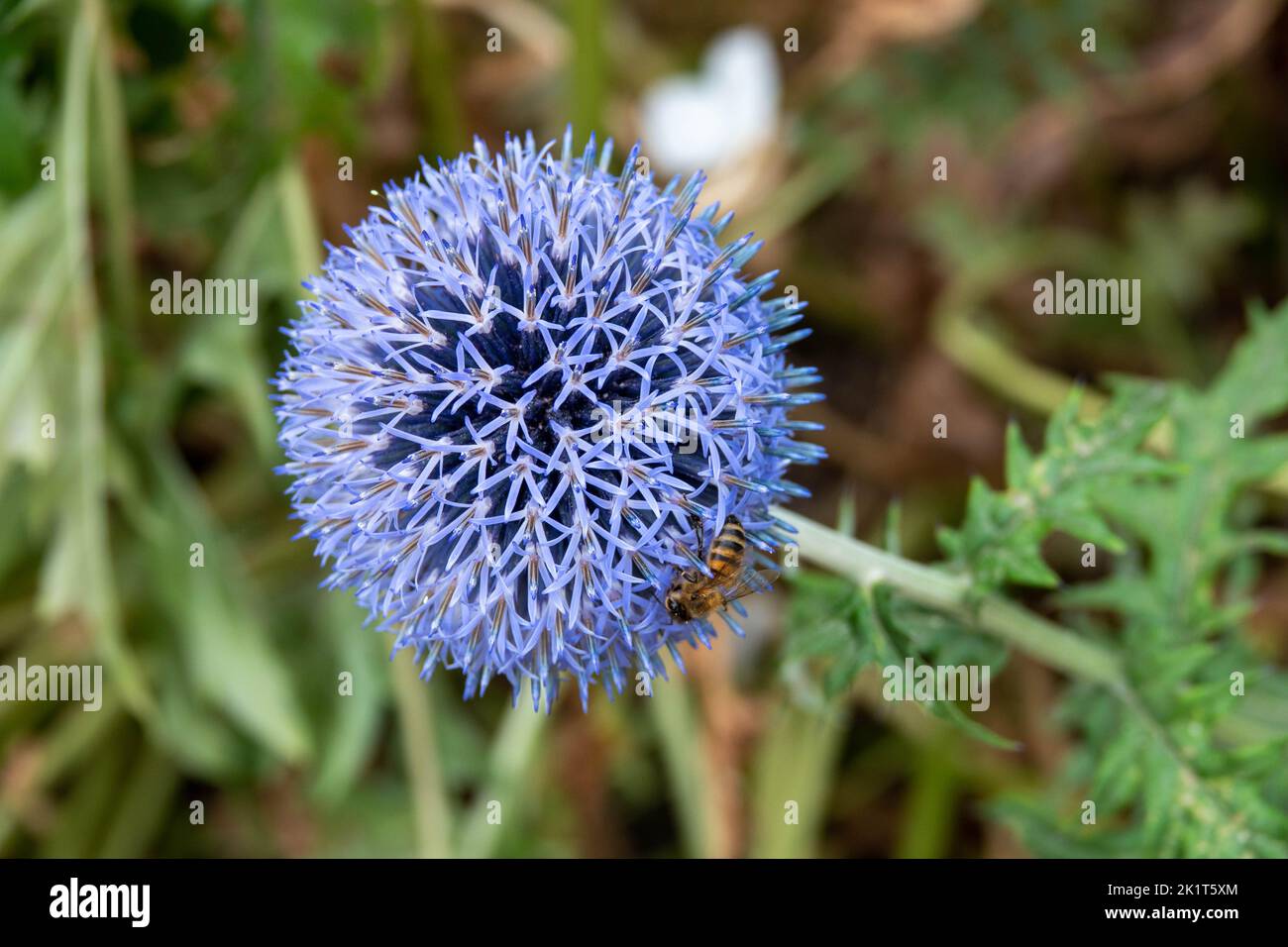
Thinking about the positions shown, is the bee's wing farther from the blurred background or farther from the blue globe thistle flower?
the blurred background

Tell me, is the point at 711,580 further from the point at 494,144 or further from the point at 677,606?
the point at 494,144

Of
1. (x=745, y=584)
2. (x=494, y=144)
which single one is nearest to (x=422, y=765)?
(x=745, y=584)

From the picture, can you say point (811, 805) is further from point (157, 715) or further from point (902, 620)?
point (157, 715)

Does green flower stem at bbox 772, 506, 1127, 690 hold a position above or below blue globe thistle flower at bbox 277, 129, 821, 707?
below

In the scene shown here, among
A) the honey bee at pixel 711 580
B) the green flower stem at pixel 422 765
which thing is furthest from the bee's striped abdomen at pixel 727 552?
the green flower stem at pixel 422 765

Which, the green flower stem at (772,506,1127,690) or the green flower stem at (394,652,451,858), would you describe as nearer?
the green flower stem at (772,506,1127,690)

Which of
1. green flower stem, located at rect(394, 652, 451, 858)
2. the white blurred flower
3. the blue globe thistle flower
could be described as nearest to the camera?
the blue globe thistle flower

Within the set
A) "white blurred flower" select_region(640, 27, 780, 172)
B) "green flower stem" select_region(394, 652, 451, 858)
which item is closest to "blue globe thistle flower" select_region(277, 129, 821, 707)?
"green flower stem" select_region(394, 652, 451, 858)

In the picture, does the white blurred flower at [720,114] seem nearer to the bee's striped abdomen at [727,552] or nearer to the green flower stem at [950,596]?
the green flower stem at [950,596]
